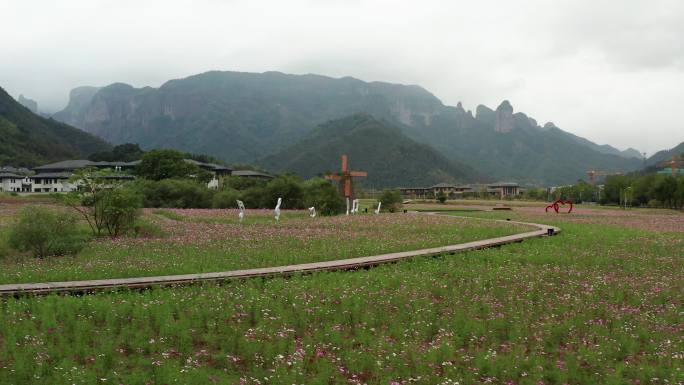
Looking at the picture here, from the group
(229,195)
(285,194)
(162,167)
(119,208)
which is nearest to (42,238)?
(119,208)

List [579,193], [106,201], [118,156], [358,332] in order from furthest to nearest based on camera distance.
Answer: [118,156]
[579,193]
[106,201]
[358,332]

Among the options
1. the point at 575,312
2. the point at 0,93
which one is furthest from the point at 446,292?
the point at 0,93

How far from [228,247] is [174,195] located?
4781 centimetres

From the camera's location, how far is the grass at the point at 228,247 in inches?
715

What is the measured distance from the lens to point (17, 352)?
10.5 meters

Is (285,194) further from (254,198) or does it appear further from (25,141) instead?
(25,141)

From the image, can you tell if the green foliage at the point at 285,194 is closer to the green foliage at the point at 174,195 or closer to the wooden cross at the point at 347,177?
the green foliage at the point at 174,195

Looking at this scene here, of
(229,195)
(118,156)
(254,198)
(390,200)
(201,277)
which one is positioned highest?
(118,156)

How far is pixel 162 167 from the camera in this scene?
9438 cm

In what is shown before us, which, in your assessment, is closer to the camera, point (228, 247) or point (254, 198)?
point (228, 247)

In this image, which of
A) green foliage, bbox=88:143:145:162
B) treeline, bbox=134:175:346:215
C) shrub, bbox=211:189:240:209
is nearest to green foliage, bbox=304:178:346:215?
treeline, bbox=134:175:346:215

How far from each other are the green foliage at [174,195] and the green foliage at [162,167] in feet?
72.6

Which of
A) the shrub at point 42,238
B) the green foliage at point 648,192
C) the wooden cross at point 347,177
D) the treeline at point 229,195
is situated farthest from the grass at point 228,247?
the green foliage at point 648,192

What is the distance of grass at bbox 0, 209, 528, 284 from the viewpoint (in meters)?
18.2
